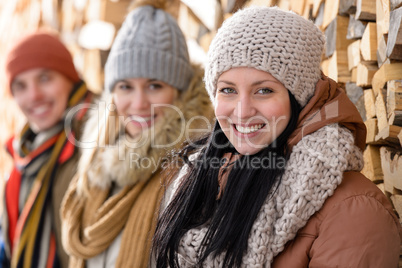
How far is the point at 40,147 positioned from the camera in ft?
7.75

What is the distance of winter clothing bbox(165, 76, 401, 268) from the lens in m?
1.07

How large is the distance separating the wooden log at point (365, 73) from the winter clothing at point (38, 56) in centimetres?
157

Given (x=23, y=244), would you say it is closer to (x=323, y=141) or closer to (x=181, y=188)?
(x=181, y=188)

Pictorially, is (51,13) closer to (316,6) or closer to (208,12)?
(208,12)

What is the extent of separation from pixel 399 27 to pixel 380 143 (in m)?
0.39

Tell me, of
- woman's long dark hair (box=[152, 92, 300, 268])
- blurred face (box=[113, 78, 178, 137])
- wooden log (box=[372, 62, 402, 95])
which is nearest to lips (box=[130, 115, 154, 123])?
blurred face (box=[113, 78, 178, 137])

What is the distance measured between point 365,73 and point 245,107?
57 cm

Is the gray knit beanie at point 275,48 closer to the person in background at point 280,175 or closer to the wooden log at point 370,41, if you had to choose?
the person in background at point 280,175

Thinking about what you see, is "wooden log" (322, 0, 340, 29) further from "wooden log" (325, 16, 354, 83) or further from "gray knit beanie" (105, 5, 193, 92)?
"gray knit beanie" (105, 5, 193, 92)

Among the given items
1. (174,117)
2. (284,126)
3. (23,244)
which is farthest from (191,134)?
(23,244)

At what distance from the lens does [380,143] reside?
5.00 ft

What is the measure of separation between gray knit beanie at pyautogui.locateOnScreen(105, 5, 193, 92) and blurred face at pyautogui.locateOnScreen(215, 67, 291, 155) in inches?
25.4

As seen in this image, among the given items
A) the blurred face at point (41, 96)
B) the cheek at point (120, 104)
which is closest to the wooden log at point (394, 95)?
the cheek at point (120, 104)

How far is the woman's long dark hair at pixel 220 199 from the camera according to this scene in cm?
122
